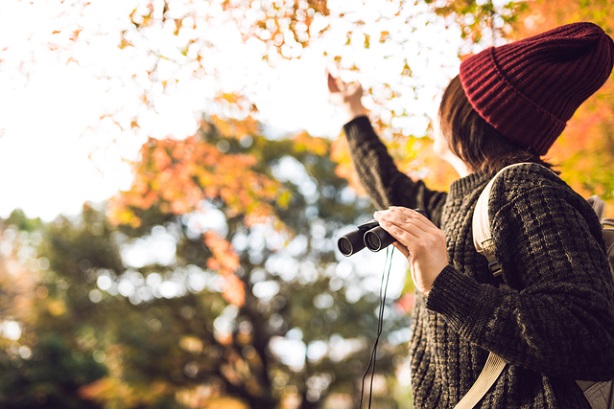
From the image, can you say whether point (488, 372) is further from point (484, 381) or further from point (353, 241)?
point (353, 241)

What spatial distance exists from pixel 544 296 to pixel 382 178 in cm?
112

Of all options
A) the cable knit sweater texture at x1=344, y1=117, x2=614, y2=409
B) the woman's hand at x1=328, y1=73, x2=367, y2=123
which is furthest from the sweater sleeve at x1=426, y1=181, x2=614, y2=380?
the woman's hand at x1=328, y1=73, x2=367, y2=123

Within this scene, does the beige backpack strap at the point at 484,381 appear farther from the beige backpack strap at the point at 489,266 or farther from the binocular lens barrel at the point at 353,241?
the binocular lens barrel at the point at 353,241

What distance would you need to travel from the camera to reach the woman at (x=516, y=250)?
1.14 meters

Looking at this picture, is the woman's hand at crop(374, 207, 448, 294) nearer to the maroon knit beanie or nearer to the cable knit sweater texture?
the cable knit sweater texture

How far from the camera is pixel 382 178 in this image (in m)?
2.21

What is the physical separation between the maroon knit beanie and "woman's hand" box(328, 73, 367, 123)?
905 mm

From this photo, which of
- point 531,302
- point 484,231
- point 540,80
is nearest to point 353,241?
point 484,231

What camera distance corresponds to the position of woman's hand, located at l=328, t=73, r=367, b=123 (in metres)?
2.45

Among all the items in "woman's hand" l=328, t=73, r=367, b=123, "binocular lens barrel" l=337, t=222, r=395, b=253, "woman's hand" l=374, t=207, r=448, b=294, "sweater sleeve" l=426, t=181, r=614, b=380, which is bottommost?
"sweater sleeve" l=426, t=181, r=614, b=380

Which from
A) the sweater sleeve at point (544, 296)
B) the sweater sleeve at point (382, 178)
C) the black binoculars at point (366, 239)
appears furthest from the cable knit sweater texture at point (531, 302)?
the sweater sleeve at point (382, 178)

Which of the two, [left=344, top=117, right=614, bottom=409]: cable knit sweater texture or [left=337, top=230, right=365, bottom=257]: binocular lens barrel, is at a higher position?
[left=337, top=230, right=365, bottom=257]: binocular lens barrel

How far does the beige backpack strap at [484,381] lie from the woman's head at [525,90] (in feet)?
1.92

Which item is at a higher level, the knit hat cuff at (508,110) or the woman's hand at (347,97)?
the woman's hand at (347,97)
